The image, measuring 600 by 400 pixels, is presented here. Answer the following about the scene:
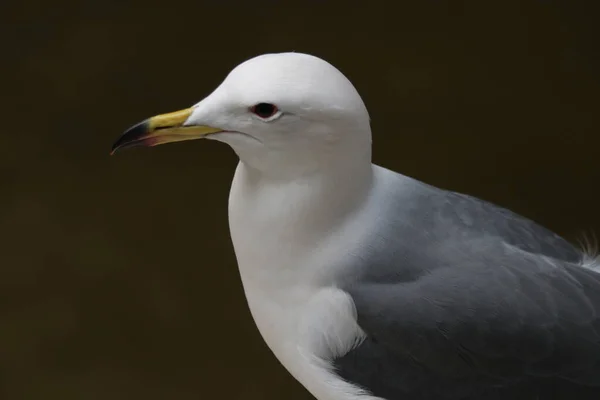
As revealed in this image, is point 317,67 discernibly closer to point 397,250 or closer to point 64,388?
point 397,250

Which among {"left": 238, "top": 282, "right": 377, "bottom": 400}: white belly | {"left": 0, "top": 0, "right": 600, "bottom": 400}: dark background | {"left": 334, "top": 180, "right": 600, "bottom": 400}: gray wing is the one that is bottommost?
{"left": 238, "top": 282, "right": 377, "bottom": 400}: white belly

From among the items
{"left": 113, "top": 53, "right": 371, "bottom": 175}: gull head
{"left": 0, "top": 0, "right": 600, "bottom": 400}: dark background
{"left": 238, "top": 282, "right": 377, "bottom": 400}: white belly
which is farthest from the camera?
{"left": 0, "top": 0, "right": 600, "bottom": 400}: dark background

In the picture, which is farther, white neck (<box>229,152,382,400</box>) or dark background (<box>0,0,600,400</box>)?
dark background (<box>0,0,600,400</box>)

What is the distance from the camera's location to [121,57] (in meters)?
1.95

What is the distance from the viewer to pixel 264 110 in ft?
2.70

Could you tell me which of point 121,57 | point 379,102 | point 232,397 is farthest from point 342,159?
point 121,57

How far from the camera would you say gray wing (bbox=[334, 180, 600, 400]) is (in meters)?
0.91

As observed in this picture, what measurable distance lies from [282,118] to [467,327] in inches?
11.5

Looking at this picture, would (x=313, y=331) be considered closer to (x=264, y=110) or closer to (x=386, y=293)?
(x=386, y=293)

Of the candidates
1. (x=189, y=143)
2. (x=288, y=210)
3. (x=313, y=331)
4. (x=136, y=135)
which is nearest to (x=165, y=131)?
(x=136, y=135)

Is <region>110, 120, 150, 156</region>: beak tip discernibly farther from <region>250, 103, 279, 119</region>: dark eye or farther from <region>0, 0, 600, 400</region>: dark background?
<region>0, 0, 600, 400</region>: dark background

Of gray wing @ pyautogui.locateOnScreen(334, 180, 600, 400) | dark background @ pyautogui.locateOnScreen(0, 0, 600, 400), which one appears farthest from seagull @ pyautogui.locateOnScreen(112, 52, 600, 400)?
dark background @ pyautogui.locateOnScreen(0, 0, 600, 400)

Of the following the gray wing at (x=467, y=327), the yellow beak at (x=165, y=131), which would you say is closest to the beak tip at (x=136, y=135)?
the yellow beak at (x=165, y=131)

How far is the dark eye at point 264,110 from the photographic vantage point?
2.69 ft
